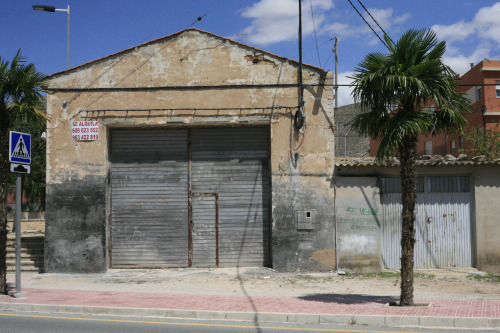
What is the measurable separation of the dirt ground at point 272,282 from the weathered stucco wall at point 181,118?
2.98ft

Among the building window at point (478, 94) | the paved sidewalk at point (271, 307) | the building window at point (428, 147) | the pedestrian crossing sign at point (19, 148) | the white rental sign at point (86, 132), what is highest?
the building window at point (478, 94)

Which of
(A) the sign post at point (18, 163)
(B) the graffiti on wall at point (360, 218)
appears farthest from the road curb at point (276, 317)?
(B) the graffiti on wall at point (360, 218)

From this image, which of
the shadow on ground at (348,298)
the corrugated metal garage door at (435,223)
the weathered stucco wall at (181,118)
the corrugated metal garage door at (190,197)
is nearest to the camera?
the shadow on ground at (348,298)

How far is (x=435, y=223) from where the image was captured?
15.0 m

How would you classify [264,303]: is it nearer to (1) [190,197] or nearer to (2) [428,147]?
(1) [190,197]

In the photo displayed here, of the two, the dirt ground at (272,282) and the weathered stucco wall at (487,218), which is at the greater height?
the weathered stucco wall at (487,218)

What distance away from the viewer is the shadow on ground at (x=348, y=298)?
34.2 ft

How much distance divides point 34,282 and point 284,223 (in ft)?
22.8

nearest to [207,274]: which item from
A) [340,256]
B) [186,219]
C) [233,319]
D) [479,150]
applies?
[186,219]

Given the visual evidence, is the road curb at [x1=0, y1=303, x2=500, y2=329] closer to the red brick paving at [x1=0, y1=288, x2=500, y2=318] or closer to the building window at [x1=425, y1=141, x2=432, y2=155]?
the red brick paving at [x1=0, y1=288, x2=500, y2=318]

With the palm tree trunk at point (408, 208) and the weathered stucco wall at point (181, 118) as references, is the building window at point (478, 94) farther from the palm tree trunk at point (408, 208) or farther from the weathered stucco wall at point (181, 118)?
the palm tree trunk at point (408, 208)

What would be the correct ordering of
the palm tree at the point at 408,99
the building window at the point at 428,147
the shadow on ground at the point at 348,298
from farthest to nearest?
1. the building window at the point at 428,147
2. the shadow on ground at the point at 348,298
3. the palm tree at the point at 408,99

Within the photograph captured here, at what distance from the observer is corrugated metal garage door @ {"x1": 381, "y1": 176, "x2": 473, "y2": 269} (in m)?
15.0

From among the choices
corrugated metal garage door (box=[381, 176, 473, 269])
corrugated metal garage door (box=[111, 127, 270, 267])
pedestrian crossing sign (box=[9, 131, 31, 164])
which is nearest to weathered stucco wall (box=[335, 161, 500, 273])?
corrugated metal garage door (box=[381, 176, 473, 269])
